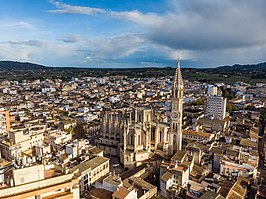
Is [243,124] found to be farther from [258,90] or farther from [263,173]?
[258,90]

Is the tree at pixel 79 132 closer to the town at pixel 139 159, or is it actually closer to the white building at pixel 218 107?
the town at pixel 139 159

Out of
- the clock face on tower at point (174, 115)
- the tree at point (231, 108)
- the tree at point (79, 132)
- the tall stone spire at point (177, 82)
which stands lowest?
the tree at point (79, 132)

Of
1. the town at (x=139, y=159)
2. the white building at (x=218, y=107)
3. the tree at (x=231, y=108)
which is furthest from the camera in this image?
the tree at (x=231, y=108)

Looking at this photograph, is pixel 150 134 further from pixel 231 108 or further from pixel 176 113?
pixel 231 108

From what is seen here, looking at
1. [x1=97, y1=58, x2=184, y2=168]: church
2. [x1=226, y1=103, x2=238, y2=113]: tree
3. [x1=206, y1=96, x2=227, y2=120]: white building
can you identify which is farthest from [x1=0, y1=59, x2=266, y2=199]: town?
[x1=226, y1=103, x2=238, y2=113]: tree

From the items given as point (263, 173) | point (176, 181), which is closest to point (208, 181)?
point (176, 181)

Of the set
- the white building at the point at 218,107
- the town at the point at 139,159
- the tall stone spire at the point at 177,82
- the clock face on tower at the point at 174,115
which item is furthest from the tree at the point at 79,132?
the white building at the point at 218,107

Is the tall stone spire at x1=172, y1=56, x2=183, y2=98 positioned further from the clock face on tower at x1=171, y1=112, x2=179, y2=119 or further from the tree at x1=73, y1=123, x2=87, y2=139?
the tree at x1=73, y1=123, x2=87, y2=139

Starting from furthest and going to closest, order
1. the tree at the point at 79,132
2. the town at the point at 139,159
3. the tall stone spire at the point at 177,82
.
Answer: the tree at the point at 79,132
the tall stone spire at the point at 177,82
the town at the point at 139,159
